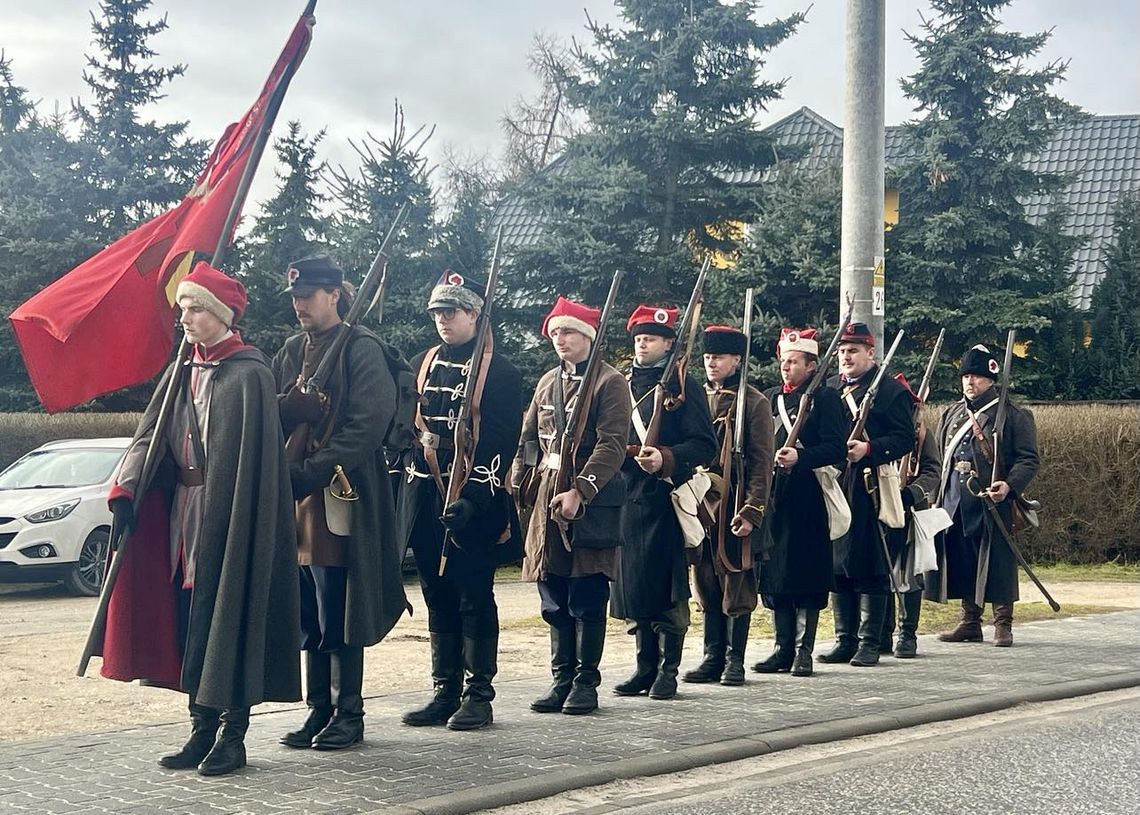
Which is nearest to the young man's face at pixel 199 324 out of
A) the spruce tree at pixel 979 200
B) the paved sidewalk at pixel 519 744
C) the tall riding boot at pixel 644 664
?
the paved sidewalk at pixel 519 744

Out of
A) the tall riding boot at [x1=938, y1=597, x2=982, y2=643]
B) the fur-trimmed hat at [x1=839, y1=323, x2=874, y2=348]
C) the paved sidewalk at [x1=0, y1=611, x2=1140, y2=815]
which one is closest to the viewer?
the paved sidewalk at [x1=0, y1=611, x2=1140, y2=815]

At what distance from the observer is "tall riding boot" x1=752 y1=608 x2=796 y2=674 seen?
980 cm

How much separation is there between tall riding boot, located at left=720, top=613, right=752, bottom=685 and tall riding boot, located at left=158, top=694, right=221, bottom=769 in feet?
11.6

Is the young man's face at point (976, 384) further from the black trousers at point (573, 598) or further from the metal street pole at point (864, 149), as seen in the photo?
the black trousers at point (573, 598)

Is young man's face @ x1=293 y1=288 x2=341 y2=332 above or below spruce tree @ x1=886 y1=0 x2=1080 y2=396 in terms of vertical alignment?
below

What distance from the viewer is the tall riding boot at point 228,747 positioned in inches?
253

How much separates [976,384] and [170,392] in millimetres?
6805

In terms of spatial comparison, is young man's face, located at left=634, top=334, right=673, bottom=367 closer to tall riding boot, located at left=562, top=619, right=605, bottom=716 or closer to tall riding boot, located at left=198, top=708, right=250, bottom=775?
tall riding boot, located at left=562, top=619, right=605, bottom=716

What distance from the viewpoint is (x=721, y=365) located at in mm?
9461

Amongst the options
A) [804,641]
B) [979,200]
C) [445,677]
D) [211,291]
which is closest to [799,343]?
[804,641]

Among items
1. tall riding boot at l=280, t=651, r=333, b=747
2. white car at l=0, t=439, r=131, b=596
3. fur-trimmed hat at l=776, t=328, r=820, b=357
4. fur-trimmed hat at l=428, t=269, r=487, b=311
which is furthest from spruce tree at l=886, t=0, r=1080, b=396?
tall riding boot at l=280, t=651, r=333, b=747

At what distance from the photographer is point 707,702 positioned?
28.0 feet

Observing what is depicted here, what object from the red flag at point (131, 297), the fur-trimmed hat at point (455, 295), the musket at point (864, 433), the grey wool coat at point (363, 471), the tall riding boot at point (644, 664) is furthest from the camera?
the musket at point (864, 433)

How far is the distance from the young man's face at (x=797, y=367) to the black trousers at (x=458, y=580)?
3042 millimetres
